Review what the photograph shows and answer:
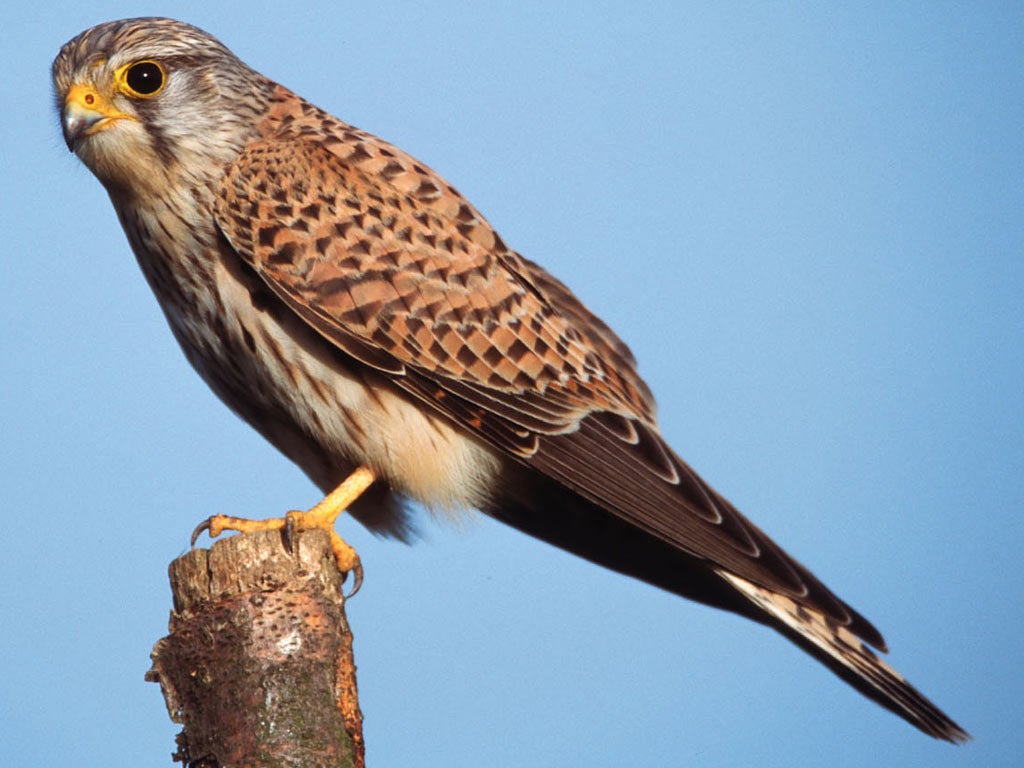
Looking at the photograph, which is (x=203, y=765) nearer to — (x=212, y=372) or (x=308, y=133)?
(x=212, y=372)

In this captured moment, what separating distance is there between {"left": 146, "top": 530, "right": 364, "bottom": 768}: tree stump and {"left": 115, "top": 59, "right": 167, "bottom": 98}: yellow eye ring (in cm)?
176

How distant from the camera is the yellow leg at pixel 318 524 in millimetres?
3793

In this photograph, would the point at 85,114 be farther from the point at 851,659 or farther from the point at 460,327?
the point at 851,659

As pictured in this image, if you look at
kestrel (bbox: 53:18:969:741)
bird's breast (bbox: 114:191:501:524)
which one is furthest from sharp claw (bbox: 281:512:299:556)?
bird's breast (bbox: 114:191:501:524)

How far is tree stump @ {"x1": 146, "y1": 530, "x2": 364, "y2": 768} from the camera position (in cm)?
295

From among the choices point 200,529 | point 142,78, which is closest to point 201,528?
point 200,529

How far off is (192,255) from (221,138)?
0.46 m

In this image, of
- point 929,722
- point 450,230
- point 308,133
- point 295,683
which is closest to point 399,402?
point 450,230

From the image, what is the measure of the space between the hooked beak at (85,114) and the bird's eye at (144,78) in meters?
0.09

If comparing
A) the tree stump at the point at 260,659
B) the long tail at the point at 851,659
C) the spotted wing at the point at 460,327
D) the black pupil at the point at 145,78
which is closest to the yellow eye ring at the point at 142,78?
the black pupil at the point at 145,78

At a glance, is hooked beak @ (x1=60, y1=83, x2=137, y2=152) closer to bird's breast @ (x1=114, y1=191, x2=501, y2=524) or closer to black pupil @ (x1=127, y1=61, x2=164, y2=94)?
black pupil @ (x1=127, y1=61, x2=164, y2=94)

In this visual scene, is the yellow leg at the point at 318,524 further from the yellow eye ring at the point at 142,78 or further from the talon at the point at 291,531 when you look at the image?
the yellow eye ring at the point at 142,78

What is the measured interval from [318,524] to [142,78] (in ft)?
5.19

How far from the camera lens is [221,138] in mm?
4332
